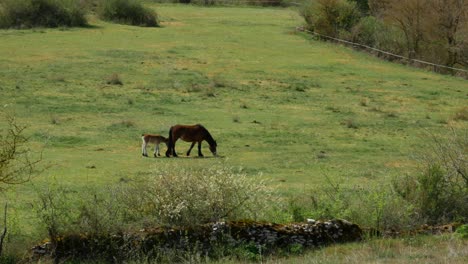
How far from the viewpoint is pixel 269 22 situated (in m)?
78.9

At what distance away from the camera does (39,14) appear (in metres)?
65.2

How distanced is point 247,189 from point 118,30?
5293 cm

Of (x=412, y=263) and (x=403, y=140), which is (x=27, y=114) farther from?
(x=412, y=263)

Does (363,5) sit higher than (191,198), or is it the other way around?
(191,198)

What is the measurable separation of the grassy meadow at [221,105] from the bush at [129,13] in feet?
28.1

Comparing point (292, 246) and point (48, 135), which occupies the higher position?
point (292, 246)

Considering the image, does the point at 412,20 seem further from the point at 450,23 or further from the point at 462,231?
the point at 462,231

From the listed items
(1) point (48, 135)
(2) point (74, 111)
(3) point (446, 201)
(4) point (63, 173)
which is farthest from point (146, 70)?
(3) point (446, 201)

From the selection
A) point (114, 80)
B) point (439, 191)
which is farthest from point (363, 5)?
point (439, 191)

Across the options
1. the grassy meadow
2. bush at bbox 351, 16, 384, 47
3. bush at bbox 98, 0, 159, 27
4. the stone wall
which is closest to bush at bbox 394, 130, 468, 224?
the stone wall

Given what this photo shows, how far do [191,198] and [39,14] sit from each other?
5513 cm

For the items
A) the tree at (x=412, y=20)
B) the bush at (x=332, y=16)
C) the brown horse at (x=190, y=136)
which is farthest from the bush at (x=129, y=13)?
the brown horse at (x=190, y=136)

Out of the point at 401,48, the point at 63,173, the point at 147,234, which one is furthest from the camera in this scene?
the point at 401,48

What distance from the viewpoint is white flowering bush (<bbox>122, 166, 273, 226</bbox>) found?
1280 cm
